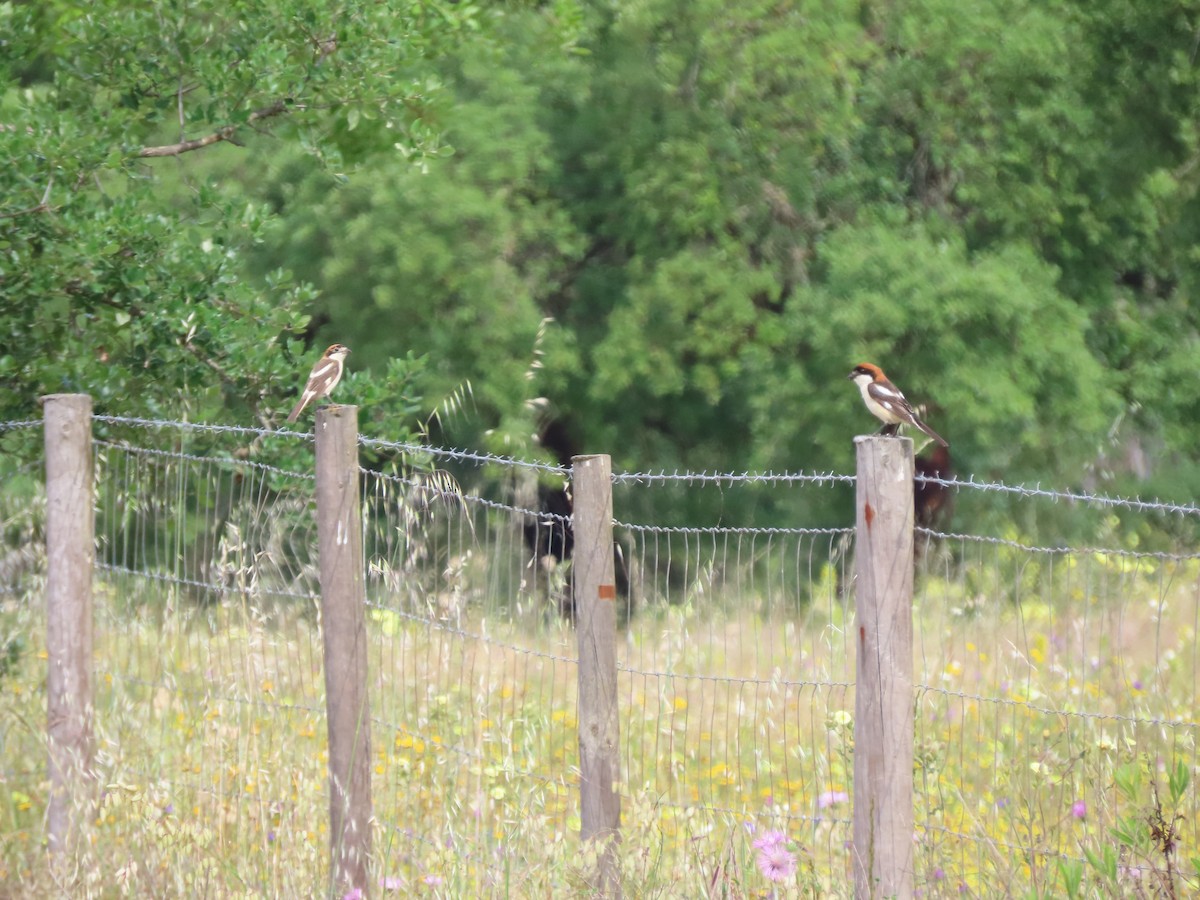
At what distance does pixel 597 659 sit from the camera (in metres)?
4.47

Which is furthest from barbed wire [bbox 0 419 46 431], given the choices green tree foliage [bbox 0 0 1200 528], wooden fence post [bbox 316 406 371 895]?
green tree foliage [bbox 0 0 1200 528]

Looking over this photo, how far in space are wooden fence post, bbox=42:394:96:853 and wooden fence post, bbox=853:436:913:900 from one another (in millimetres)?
3094

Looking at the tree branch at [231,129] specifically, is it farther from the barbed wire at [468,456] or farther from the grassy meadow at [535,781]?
the barbed wire at [468,456]

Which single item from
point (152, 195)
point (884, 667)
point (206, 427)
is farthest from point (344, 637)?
point (152, 195)

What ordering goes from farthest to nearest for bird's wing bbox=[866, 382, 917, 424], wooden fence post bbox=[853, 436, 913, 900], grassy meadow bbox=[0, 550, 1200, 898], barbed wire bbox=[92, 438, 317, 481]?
1. bird's wing bbox=[866, 382, 917, 424]
2. barbed wire bbox=[92, 438, 317, 481]
3. grassy meadow bbox=[0, 550, 1200, 898]
4. wooden fence post bbox=[853, 436, 913, 900]

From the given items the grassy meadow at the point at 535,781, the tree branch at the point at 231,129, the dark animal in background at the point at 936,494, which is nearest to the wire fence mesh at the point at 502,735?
the grassy meadow at the point at 535,781

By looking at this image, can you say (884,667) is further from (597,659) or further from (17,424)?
(17,424)

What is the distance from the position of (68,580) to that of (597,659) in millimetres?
2405

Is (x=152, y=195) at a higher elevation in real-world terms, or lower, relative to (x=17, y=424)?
higher

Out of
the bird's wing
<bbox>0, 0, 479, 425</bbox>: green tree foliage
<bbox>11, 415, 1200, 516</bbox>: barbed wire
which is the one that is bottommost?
<bbox>11, 415, 1200, 516</bbox>: barbed wire

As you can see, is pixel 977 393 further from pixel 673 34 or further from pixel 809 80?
pixel 673 34

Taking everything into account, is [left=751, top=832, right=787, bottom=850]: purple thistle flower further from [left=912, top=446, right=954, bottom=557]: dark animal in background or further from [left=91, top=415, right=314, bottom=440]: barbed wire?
[left=912, top=446, right=954, bottom=557]: dark animal in background

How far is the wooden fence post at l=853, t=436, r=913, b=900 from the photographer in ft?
13.6

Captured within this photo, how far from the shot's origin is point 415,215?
15.9 metres
